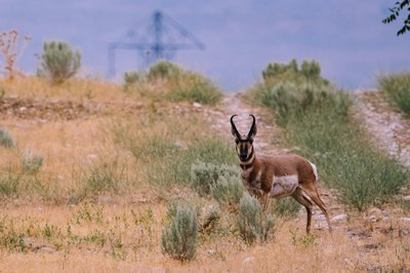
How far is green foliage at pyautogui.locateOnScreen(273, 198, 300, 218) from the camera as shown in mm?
13445

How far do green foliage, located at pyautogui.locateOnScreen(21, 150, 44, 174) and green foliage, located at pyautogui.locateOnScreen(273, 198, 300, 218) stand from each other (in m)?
5.56

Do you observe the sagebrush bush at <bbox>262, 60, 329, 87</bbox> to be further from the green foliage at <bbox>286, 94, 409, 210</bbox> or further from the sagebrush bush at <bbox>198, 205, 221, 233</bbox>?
the sagebrush bush at <bbox>198, 205, 221, 233</bbox>

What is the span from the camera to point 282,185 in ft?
38.7

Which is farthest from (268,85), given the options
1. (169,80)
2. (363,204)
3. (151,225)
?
(151,225)

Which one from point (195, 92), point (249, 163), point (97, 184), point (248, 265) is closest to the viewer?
point (248, 265)

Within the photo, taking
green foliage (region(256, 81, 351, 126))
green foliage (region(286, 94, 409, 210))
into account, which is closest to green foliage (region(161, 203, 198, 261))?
green foliage (region(286, 94, 409, 210))

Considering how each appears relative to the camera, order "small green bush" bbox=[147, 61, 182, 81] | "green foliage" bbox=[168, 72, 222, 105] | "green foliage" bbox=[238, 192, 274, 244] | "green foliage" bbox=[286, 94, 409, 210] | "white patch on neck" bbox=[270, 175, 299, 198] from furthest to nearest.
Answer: "small green bush" bbox=[147, 61, 182, 81]
"green foliage" bbox=[168, 72, 222, 105]
"green foliage" bbox=[286, 94, 409, 210]
"white patch on neck" bbox=[270, 175, 299, 198]
"green foliage" bbox=[238, 192, 274, 244]

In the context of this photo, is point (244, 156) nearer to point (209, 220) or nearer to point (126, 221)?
point (209, 220)

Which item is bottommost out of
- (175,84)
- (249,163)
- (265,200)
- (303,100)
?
(265,200)

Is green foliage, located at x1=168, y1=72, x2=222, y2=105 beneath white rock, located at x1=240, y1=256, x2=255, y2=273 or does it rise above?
above

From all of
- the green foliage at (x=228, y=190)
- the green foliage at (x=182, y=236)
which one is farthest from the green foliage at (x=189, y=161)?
the green foliage at (x=182, y=236)

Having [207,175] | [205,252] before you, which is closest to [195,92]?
[207,175]

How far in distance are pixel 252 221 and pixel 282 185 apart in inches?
37.7

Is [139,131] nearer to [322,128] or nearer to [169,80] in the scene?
[322,128]
